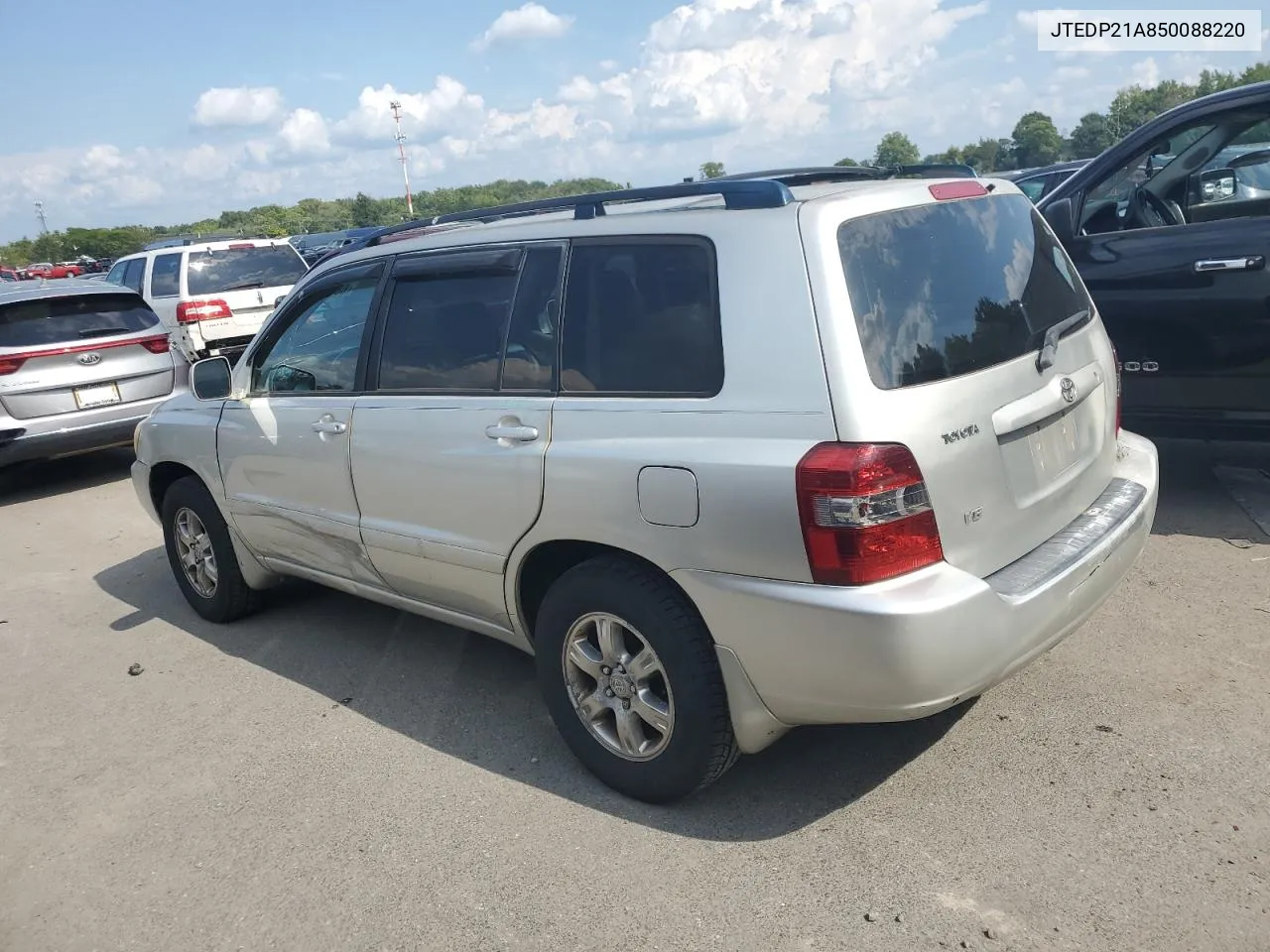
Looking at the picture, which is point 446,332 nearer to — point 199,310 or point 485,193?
point 199,310

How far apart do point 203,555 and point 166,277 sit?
8.85 meters

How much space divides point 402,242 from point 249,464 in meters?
1.29

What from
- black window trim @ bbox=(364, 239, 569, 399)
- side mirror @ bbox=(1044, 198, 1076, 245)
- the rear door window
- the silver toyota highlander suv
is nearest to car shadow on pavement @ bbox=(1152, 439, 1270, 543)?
side mirror @ bbox=(1044, 198, 1076, 245)

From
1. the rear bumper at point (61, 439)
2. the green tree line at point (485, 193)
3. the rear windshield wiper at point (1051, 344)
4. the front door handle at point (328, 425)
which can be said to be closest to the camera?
the rear windshield wiper at point (1051, 344)

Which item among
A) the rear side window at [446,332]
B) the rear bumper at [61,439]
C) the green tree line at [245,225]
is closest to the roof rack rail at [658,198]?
the rear side window at [446,332]

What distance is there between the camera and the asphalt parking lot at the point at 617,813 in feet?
8.93

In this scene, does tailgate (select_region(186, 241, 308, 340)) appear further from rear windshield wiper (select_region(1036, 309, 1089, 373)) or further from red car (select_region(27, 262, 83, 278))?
red car (select_region(27, 262, 83, 278))

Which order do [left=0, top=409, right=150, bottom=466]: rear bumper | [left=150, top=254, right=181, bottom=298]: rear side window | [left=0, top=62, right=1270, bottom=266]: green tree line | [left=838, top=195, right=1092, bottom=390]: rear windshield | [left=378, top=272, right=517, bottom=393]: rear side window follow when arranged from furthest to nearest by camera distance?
[left=0, top=62, right=1270, bottom=266]: green tree line → [left=150, top=254, right=181, bottom=298]: rear side window → [left=0, top=409, right=150, bottom=466]: rear bumper → [left=378, top=272, right=517, bottom=393]: rear side window → [left=838, top=195, right=1092, bottom=390]: rear windshield

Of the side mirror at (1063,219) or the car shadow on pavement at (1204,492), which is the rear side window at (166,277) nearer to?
the side mirror at (1063,219)

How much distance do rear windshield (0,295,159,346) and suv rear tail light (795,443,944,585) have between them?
25.1 ft

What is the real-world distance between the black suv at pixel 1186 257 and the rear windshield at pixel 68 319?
7.23 meters

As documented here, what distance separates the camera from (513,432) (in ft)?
11.1

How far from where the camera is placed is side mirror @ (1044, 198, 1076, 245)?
5633 mm

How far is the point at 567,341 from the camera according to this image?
3.33m
